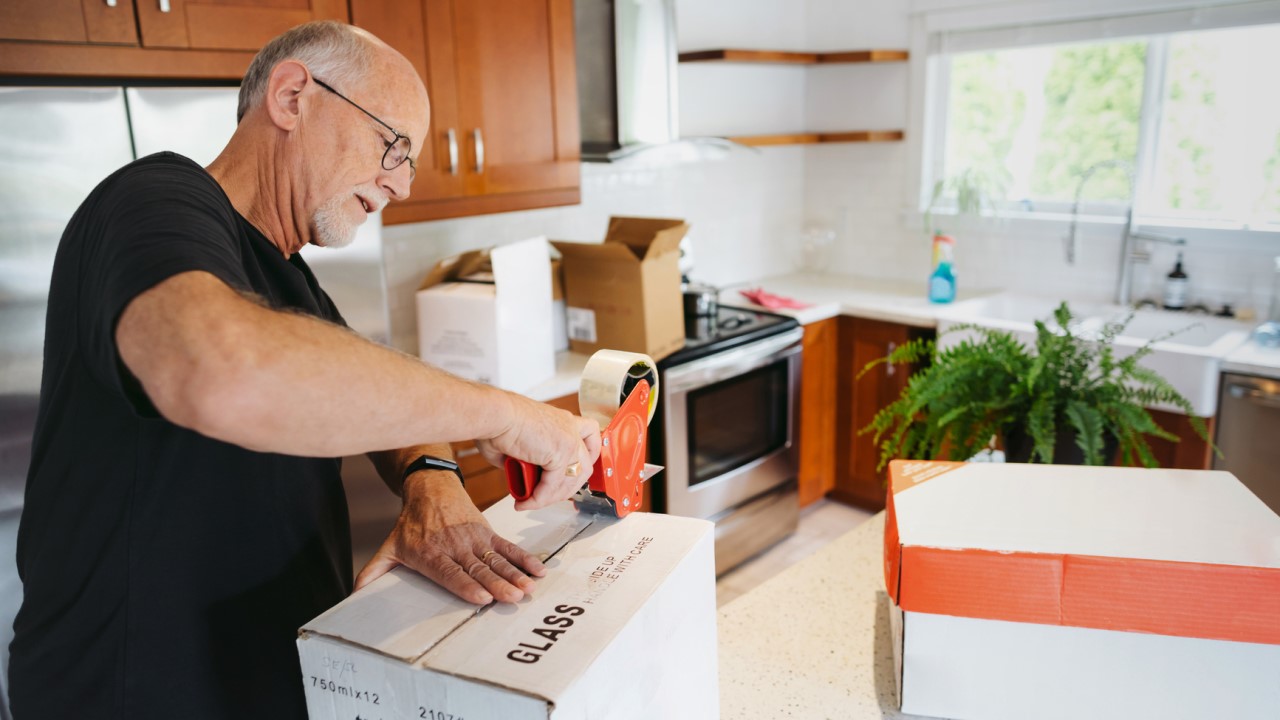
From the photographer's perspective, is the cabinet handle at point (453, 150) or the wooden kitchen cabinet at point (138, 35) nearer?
the wooden kitchen cabinet at point (138, 35)

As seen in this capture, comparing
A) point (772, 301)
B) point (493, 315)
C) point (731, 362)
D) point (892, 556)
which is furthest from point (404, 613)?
point (772, 301)

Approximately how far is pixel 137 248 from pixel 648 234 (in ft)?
7.27

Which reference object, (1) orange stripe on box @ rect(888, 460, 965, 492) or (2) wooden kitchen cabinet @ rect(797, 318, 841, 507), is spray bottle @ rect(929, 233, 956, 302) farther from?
(1) orange stripe on box @ rect(888, 460, 965, 492)

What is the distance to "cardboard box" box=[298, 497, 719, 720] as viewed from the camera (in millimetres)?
698

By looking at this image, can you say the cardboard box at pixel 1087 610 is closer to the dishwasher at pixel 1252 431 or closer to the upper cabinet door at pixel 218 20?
the upper cabinet door at pixel 218 20

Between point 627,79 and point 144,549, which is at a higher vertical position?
point 627,79

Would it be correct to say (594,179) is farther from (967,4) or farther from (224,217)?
(224,217)

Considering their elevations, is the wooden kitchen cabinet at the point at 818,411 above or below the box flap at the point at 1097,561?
below

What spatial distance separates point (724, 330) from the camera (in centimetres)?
311

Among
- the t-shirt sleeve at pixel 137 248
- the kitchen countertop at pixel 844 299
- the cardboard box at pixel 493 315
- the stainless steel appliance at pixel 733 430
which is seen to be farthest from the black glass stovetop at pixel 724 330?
the t-shirt sleeve at pixel 137 248

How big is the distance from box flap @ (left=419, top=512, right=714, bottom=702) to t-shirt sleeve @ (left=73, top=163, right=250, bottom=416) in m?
0.33

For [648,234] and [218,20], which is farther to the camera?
[648,234]

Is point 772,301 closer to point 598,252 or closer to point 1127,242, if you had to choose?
point 598,252

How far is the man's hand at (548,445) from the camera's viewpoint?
84 cm
